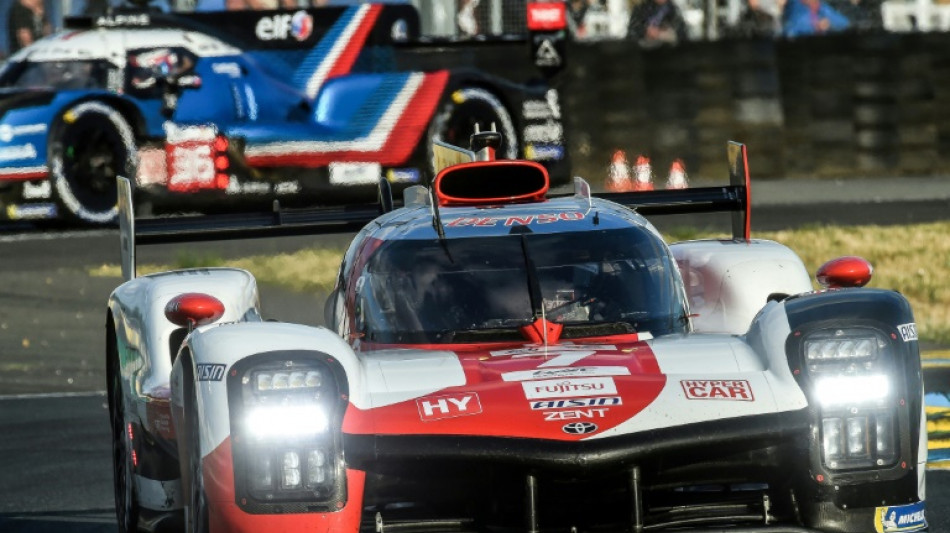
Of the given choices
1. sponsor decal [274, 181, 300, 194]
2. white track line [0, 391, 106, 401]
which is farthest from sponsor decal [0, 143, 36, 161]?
white track line [0, 391, 106, 401]

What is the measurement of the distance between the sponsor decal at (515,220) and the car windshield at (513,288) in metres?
0.15

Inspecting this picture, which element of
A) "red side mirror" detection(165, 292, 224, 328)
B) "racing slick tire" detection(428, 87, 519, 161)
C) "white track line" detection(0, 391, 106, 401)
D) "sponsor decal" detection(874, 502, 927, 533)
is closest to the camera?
"sponsor decal" detection(874, 502, 927, 533)

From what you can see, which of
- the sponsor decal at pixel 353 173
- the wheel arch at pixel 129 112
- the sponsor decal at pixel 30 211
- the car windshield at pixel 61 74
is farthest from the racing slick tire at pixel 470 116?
the sponsor decal at pixel 30 211

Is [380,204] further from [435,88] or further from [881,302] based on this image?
[435,88]

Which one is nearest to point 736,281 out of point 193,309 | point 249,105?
point 193,309

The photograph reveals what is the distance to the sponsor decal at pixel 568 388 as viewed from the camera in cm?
578

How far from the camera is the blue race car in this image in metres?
18.8

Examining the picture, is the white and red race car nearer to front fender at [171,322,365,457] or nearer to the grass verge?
front fender at [171,322,365,457]

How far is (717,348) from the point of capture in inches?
246

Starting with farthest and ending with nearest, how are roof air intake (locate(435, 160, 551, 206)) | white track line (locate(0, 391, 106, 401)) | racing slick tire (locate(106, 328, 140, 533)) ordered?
1. white track line (locate(0, 391, 106, 401))
2. roof air intake (locate(435, 160, 551, 206))
3. racing slick tire (locate(106, 328, 140, 533))

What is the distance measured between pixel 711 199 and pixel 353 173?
11.5 meters

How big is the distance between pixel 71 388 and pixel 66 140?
6779 mm

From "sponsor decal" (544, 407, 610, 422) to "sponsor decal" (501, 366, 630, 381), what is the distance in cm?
25

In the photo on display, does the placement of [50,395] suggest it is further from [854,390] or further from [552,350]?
[854,390]
